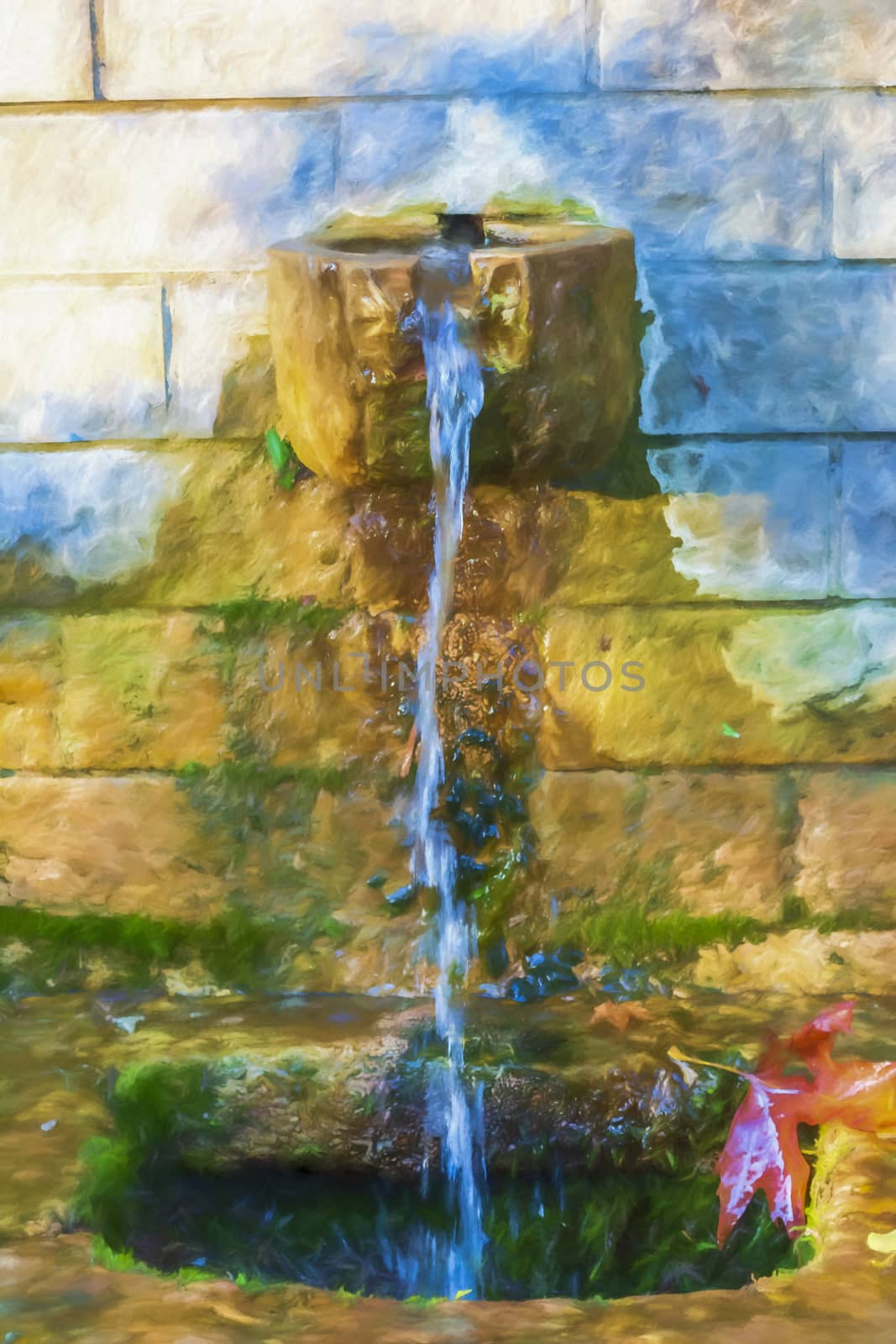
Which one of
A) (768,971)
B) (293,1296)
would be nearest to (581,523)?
(768,971)

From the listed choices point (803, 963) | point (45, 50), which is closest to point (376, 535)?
point (45, 50)

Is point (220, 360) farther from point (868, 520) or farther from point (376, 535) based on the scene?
point (868, 520)

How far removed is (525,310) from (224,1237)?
155 centimetres

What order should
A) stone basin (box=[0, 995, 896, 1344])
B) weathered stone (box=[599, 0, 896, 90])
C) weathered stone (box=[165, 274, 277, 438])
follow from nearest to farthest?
stone basin (box=[0, 995, 896, 1344]) → weathered stone (box=[599, 0, 896, 90]) → weathered stone (box=[165, 274, 277, 438])

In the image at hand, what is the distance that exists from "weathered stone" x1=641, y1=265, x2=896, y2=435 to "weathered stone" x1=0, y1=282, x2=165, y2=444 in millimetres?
950

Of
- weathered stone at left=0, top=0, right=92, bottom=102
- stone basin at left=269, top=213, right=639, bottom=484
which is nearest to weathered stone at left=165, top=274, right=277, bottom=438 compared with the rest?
stone basin at left=269, top=213, right=639, bottom=484

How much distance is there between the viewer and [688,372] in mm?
2621

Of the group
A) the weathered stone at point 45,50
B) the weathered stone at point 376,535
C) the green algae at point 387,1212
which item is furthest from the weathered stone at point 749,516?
the weathered stone at point 45,50

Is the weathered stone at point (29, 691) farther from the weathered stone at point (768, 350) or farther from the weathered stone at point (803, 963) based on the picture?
the weathered stone at point (803, 963)

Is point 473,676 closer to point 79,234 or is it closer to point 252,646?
point 252,646

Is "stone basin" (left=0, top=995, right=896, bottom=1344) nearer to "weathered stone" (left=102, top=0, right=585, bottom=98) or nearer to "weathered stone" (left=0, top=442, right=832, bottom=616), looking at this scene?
"weathered stone" (left=0, top=442, right=832, bottom=616)

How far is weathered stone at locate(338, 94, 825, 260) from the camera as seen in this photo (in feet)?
8.39

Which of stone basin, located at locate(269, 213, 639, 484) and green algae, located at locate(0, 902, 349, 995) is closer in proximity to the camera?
stone basin, located at locate(269, 213, 639, 484)

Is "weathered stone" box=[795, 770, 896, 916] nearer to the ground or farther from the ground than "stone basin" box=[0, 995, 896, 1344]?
farther from the ground
